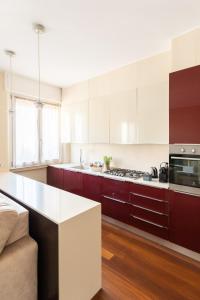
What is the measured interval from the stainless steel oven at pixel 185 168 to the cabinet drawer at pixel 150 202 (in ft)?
0.89

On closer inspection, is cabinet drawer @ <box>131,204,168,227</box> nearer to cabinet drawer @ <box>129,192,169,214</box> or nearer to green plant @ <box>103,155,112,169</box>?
cabinet drawer @ <box>129,192,169,214</box>

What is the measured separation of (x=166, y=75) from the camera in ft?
8.25

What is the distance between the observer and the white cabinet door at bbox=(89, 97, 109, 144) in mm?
3225

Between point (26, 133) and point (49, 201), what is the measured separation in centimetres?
245

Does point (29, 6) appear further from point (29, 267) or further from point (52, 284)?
point (52, 284)

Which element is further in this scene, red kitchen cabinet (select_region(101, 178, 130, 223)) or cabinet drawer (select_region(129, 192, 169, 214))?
red kitchen cabinet (select_region(101, 178, 130, 223))

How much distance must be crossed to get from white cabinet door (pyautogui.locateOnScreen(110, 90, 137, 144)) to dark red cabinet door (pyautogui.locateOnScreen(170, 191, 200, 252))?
111 cm

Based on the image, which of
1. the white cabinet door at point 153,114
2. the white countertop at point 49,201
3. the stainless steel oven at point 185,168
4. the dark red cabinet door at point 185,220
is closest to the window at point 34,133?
the white countertop at point 49,201

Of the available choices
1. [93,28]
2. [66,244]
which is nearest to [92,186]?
[66,244]

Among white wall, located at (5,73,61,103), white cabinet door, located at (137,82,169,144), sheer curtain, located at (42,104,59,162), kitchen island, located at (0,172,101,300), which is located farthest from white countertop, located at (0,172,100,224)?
white wall, located at (5,73,61,103)

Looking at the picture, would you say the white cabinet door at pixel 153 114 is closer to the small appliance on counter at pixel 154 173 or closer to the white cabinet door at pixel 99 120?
the small appliance on counter at pixel 154 173

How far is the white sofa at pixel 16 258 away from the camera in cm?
120

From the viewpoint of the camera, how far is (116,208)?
2.77 meters

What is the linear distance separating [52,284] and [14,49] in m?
2.74
